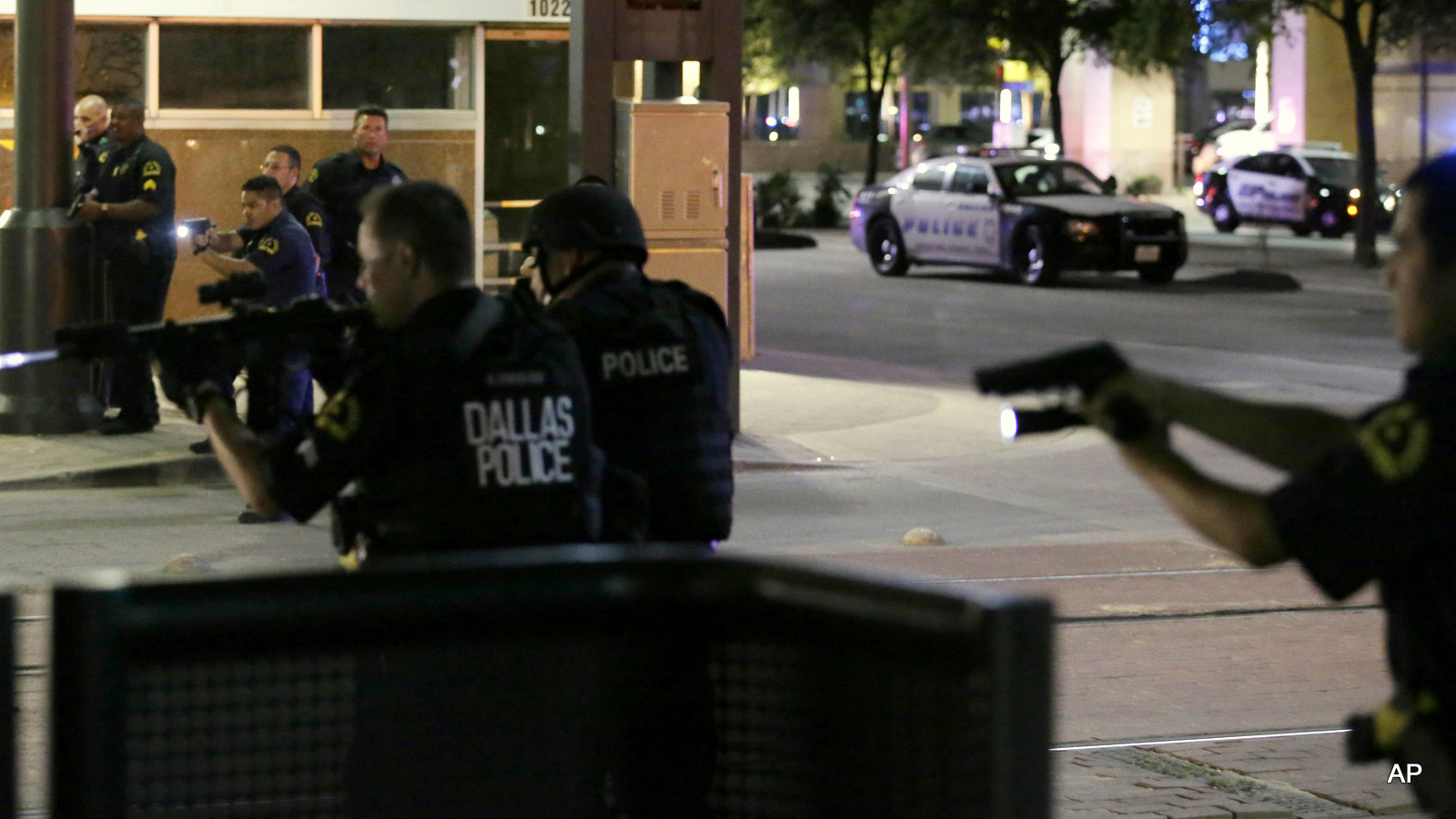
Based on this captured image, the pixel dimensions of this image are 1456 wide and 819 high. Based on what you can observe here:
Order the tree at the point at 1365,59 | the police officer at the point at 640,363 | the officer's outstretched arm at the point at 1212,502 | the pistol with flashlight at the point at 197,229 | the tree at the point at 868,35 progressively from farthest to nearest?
the tree at the point at 868,35
the tree at the point at 1365,59
the pistol with flashlight at the point at 197,229
the police officer at the point at 640,363
the officer's outstretched arm at the point at 1212,502

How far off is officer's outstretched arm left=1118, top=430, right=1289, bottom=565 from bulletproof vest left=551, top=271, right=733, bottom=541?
5.31 ft

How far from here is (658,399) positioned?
14.0 ft

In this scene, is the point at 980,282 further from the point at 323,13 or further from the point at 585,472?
the point at 585,472

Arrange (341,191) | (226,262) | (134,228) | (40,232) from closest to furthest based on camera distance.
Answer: (226,262)
(341,191)
(40,232)
(134,228)

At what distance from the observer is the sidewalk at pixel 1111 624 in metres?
5.87

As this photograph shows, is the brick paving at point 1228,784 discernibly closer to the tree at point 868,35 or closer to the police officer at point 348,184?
the police officer at point 348,184

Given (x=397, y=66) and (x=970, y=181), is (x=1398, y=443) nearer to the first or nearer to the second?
(x=397, y=66)

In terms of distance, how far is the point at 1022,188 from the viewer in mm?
24844

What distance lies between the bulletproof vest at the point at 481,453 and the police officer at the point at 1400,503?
1.27m

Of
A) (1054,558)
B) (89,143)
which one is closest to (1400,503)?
(1054,558)

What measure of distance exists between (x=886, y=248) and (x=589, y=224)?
2235 cm

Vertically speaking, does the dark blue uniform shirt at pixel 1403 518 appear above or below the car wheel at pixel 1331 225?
below

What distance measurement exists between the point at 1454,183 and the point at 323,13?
13945 mm

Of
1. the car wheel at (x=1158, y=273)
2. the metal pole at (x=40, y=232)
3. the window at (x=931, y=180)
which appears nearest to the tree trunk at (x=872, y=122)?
the window at (x=931, y=180)
